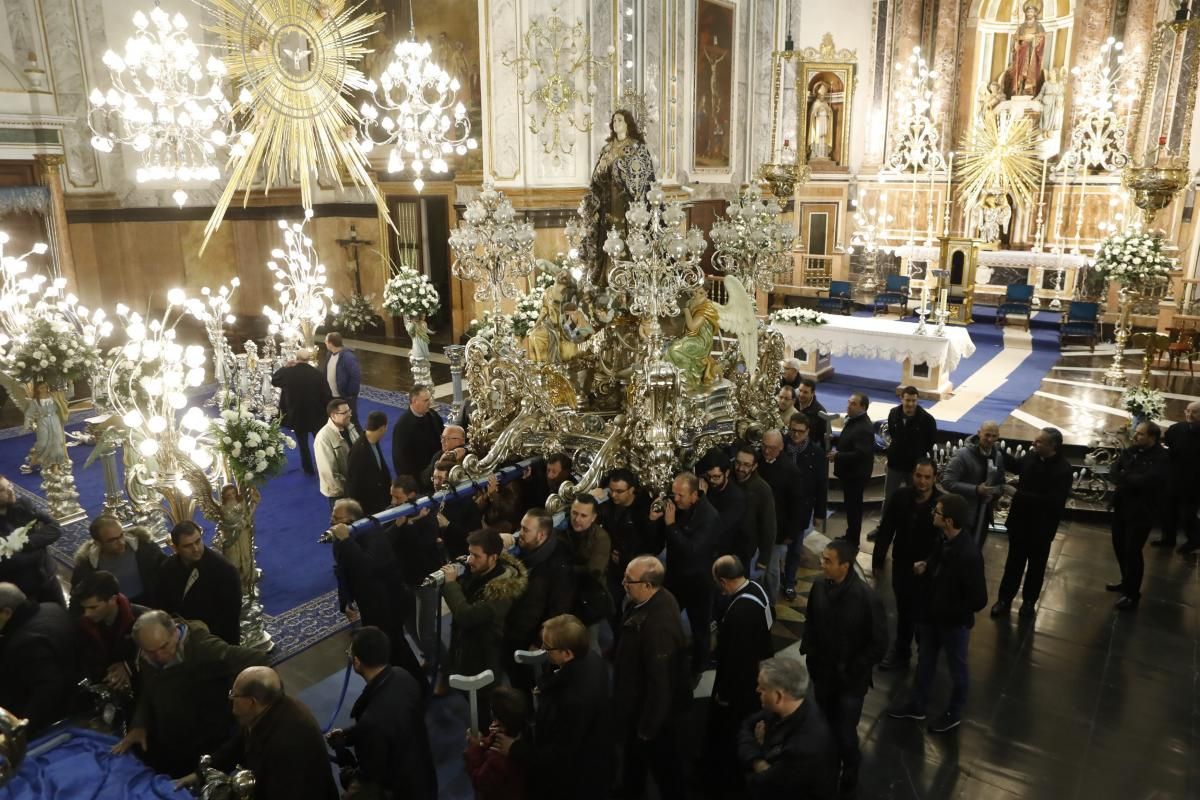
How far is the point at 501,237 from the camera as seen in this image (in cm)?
731

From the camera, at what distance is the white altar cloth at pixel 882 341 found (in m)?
12.0

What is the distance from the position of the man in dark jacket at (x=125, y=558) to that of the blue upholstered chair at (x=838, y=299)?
15146mm

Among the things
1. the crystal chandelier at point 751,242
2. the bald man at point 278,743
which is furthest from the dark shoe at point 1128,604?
the bald man at point 278,743

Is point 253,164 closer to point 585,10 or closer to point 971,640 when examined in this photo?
point 971,640

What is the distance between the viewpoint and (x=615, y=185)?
8086mm

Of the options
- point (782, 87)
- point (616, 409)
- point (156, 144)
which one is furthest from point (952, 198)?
point (156, 144)

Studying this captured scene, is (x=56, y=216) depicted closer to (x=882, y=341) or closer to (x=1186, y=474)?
(x=882, y=341)

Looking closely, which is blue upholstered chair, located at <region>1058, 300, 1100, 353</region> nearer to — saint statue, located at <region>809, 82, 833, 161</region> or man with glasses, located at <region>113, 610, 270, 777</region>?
saint statue, located at <region>809, 82, 833, 161</region>

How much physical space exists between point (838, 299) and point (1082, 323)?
4684 mm

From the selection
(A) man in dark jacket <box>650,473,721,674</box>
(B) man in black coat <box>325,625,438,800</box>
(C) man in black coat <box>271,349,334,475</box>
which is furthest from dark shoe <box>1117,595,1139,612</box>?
(C) man in black coat <box>271,349,334,475</box>

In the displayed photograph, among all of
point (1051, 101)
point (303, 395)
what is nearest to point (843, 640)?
point (303, 395)

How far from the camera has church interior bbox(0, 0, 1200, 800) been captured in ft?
18.1

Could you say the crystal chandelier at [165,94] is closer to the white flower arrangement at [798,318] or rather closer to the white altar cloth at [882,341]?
the white altar cloth at [882,341]

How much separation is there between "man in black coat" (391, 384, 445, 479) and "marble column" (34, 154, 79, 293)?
9120mm
